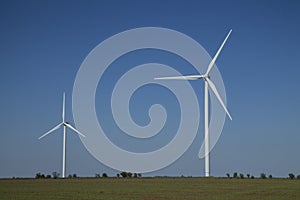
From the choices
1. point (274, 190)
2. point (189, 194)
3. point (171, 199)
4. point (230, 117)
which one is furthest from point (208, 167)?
point (171, 199)

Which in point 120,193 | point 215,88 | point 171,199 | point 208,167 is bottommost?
point 171,199

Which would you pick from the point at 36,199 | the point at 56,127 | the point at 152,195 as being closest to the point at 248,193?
the point at 152,195

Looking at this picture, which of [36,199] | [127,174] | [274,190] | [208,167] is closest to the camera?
[36,199]

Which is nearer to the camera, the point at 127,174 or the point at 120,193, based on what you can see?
the point at 120,193

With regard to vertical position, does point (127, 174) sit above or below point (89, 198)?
above

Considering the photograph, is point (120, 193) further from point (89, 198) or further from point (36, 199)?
point (36, 199)

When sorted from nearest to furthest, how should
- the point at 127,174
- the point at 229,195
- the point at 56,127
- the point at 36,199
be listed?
the point at 36,199, the point at 229,195, the point at 56,127, the point at 127,174

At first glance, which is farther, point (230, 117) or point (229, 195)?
point (230, 117)

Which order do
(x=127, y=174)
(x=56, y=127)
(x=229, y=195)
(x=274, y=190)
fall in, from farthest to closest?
(x=127, y=174) → (x=56, y=127) → (x=274, y=190) → (x=229, y=195)

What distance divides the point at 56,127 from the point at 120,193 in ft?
159

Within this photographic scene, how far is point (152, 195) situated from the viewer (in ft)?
180

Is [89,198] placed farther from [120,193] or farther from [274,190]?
[274,190]

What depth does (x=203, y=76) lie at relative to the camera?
87250mm

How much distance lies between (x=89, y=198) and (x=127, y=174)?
61.3m
